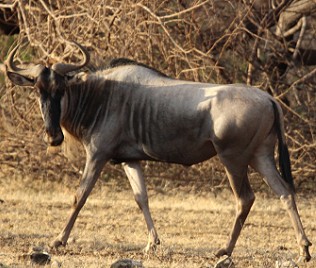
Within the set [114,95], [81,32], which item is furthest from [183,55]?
[114,95]

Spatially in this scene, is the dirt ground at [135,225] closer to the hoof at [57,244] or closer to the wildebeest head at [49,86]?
the hoof at [57,244]

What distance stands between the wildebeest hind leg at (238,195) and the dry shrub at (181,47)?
3.08 metres

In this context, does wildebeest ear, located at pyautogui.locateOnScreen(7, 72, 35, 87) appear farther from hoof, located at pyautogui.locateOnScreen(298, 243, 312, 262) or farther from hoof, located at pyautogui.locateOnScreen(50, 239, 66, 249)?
hoof, located at pyautogui.locateOnScreen(298, 243, 312, 262)

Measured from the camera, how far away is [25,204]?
1229cm

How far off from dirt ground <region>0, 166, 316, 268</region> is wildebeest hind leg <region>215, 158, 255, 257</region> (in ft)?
0.45

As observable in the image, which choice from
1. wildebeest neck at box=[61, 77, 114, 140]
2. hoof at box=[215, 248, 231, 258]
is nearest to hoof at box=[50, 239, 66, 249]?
wildebeest neck at box=[61, 77, 114, 140]

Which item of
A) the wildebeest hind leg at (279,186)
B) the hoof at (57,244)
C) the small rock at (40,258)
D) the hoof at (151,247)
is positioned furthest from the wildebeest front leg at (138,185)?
the small rock at (40,258)

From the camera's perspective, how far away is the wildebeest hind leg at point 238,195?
8633 mm

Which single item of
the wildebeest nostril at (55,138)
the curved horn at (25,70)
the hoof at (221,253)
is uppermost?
the curved horn at (25,70)

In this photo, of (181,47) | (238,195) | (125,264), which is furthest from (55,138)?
(181,47)

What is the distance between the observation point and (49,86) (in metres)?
9.08

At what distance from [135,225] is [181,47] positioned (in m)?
2.34

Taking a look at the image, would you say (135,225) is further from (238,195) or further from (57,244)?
(238,195)

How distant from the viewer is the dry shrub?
12.1m
